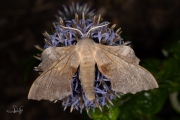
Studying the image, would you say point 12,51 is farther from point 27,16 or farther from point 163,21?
point 163,21

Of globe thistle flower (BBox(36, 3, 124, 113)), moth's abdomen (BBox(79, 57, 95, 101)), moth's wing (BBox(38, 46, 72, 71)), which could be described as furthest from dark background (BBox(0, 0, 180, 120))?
moth's abdomen (BBox(79, 57, 95, 101))

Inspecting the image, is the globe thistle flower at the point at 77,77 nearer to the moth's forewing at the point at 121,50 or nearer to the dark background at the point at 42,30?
the moth's forewing at the point at 121,50

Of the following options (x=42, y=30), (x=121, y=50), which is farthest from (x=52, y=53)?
(x=42, y=30)

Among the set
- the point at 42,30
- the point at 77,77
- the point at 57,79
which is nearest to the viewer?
the point at 57,79

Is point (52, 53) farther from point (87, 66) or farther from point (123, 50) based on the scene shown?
point (123, 50)

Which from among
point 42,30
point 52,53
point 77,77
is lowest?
point 77,77

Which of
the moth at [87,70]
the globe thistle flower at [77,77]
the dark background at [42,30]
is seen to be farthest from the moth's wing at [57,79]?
the dark background at [42,30]
